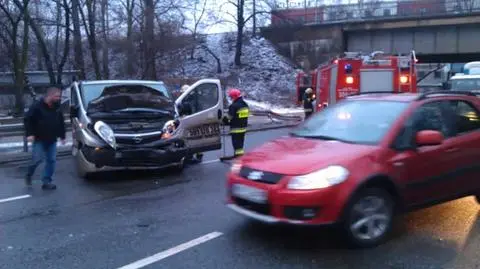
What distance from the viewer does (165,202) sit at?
755cm

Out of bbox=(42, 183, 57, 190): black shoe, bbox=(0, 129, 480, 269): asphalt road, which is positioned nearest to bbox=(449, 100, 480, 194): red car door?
bbox=(0, 129, 480, 269): asphalt road

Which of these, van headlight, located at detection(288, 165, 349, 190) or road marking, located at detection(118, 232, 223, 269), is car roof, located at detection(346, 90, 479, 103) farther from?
road marking, located at detection(118, 232, 223, 269)

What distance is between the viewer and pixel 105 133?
9062mm

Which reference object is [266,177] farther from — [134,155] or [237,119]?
[237,119]

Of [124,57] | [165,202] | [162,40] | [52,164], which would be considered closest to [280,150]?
[165,202]

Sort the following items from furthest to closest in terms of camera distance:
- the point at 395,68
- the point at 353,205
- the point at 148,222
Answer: the point at 395,68, the point at 148,222, the point at 353,205

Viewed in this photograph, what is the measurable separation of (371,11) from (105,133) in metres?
39.7

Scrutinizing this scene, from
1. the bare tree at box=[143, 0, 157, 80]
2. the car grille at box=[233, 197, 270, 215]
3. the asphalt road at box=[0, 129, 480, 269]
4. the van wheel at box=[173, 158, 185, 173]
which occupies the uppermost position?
the bare tree at box=[143, 0, 157, 80]

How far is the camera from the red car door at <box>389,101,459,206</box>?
5.59 metres

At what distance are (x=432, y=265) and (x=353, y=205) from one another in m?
0.87

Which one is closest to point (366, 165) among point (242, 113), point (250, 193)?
point (250, 193)

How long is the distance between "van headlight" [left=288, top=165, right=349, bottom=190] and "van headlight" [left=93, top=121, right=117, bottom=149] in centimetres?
470

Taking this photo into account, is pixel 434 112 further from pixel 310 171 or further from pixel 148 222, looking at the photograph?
pixel 148 222

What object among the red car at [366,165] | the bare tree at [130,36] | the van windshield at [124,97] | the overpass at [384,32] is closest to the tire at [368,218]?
the red car at [366,165]
